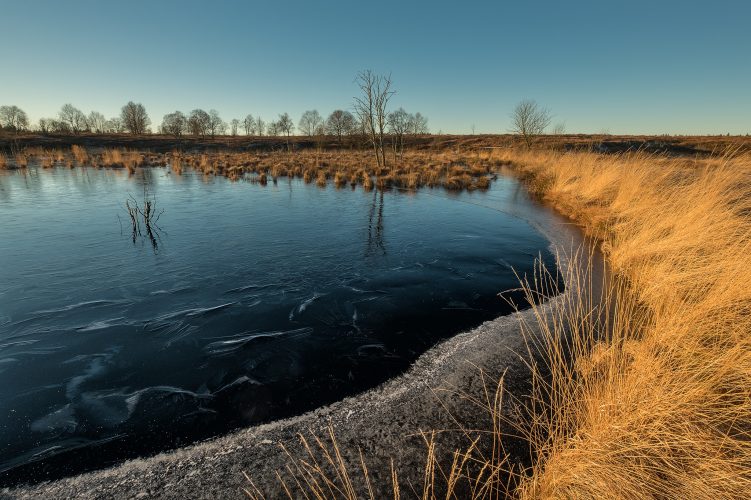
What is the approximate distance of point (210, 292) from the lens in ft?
18.2

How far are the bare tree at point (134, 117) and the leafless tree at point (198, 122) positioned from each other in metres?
8.77

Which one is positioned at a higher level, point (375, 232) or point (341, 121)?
point (341, 121)

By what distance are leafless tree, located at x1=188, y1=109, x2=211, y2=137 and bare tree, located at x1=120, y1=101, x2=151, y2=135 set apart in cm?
877

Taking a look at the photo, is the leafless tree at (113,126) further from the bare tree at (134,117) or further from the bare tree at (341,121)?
the bare tree at (341,121)

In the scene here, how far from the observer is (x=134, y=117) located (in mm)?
62656

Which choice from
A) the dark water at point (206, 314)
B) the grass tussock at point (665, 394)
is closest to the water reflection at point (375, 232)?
the dark water at point (206, 314)

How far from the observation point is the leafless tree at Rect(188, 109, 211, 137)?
58.4 metres

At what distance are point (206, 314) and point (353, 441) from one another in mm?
3316

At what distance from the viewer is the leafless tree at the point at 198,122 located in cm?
5835

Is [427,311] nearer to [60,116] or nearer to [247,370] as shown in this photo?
[247,370]

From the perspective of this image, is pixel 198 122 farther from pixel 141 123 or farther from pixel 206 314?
pixel 206 314

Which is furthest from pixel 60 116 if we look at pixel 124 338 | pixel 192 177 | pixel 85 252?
pixel 124 338

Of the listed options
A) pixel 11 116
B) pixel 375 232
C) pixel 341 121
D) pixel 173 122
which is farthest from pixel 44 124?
pixel 375 232

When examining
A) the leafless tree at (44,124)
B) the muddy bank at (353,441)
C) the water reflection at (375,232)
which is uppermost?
the leafless tree at (44,124)
